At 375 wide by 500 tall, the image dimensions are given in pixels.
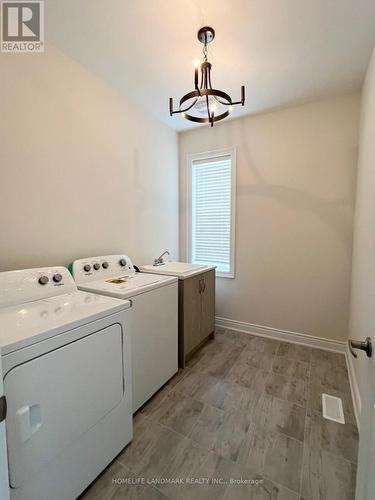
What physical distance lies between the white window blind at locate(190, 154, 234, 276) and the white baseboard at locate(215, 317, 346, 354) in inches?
26.3

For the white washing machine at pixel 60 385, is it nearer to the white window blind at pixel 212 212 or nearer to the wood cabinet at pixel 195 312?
the wood cabinet at pixel 195 312

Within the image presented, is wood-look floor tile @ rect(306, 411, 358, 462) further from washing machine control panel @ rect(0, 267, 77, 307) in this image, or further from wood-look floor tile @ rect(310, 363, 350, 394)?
washing machine control panel @ rect(0, 267, 77, 307)

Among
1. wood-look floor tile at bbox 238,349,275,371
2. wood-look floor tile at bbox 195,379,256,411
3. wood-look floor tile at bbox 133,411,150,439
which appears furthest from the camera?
wood-look floor tile at bbox 238,349,275,371

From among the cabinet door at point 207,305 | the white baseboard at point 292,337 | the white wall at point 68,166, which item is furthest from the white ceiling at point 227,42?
the white baseboard at point 292,337

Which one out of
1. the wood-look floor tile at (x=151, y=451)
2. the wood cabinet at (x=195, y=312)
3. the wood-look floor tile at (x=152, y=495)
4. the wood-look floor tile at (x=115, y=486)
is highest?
the wood cabinet at (x=195, y=312)

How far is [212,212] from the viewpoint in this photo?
3.12 m

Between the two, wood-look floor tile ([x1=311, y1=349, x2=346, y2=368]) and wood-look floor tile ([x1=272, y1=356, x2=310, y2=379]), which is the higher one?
wood-look floor tile ([x1=311, y1=349, x2=346, y2=368])

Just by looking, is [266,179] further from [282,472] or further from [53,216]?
[282,472]

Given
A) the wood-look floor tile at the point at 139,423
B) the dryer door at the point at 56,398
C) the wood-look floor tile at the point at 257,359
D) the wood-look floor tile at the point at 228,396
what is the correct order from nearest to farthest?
the dryer door at the point at 56,398 < the wood-look floor tile at the point at 139,423 < the wood-look floor tile at the point at 228,396 < the wood-look floor tile at the point at 257,359

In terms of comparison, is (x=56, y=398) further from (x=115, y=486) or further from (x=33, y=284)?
(x=33, y=284)

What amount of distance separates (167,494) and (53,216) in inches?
75.2

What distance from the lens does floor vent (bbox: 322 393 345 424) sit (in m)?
1.61

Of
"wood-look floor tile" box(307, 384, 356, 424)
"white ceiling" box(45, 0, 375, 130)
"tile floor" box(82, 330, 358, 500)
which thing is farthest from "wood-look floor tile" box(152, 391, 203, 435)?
"white ceiling" box(45, 0, 375, 130)

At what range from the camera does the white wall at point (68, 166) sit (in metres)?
1.57
